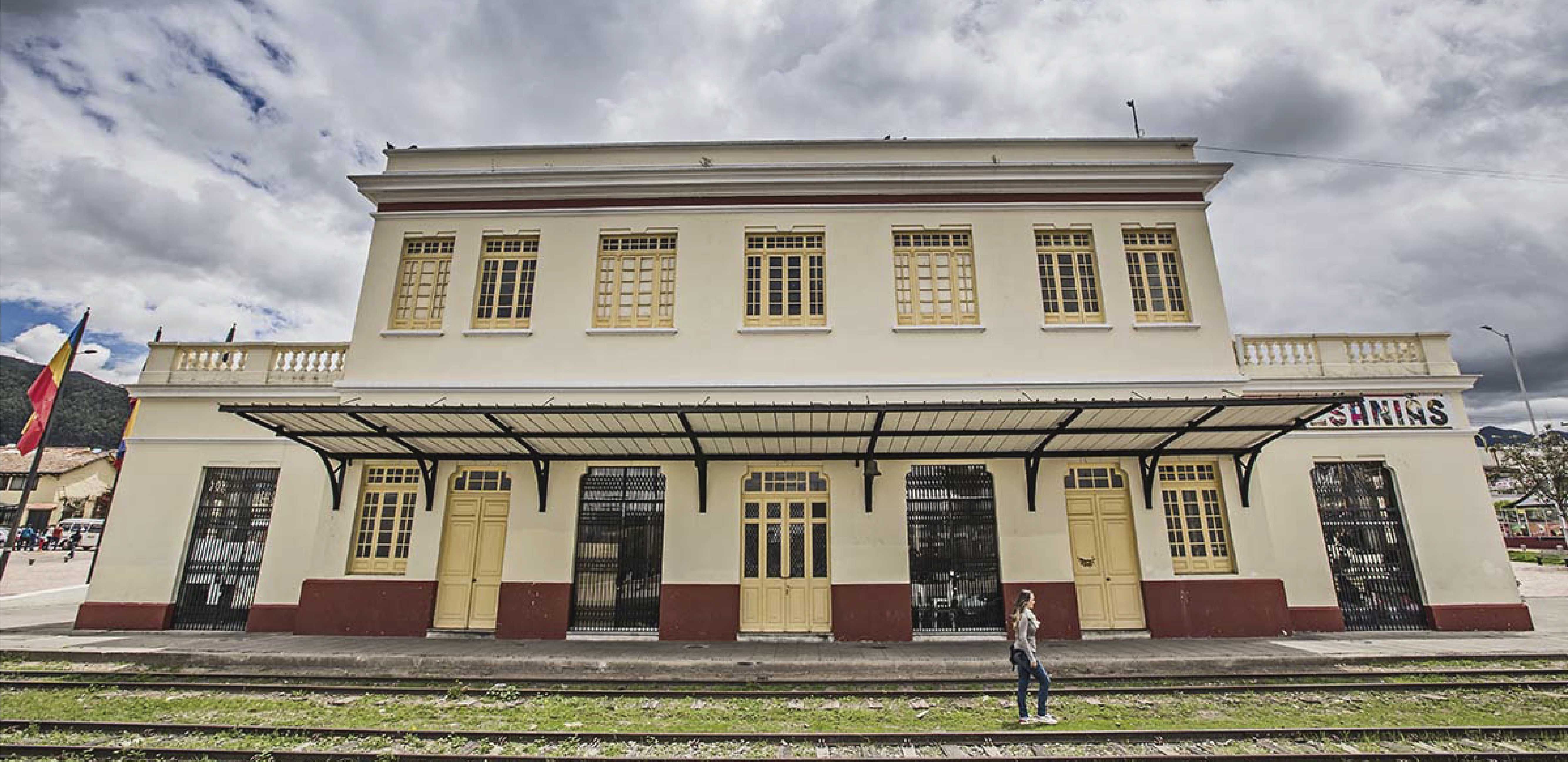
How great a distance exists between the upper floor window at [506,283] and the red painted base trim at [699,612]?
6241 mm

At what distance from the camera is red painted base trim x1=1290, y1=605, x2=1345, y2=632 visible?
1247 centimetres

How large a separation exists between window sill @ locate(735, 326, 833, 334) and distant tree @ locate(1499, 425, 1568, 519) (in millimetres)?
37077

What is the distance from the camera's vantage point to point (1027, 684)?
24.2 ft

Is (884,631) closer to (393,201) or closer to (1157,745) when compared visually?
(1157,745)

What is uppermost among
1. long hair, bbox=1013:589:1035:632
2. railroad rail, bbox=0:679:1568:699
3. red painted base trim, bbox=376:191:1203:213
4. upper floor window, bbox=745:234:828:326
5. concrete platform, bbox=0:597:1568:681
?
red painted base trim, bbox=376:191:1203:213

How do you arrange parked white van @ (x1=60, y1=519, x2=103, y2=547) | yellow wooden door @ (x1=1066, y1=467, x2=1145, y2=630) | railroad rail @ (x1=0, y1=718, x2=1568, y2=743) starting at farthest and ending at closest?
parked white van @ (x1=60, y1=519, x2=103, y2=547) < yellow wooden door @ (x1=1066, y1=467, x2=1145, y2=630) < railroad rail @ (x1=0, y1=718, x2=1568, y2=743)

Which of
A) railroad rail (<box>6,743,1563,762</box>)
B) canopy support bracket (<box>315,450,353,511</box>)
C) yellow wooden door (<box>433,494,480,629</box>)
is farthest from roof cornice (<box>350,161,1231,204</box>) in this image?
railroad rail (<box>6,743,1563,762</box>)

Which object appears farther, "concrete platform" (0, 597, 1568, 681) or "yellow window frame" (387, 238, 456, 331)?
"yellow window frame" (387, 238, 456, 331)

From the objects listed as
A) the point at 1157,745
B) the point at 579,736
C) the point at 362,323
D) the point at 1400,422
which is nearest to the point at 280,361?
the point at 362,323

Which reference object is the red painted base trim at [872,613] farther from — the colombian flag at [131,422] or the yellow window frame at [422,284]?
the colombian flag at [131,422]

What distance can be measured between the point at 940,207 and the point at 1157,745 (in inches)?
399

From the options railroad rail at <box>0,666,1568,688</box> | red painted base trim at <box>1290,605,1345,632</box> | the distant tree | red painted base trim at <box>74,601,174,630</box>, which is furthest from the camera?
the distant tree

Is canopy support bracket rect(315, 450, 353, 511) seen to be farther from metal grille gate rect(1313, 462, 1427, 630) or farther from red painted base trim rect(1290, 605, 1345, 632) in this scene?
metal grille gate rect(1313, 462, 1427, 630)

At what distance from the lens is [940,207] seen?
1348 cm
